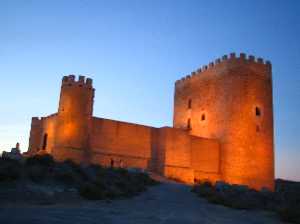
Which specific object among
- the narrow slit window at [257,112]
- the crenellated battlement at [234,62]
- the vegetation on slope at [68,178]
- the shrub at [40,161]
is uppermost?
the crenellated battlement at [234,62]

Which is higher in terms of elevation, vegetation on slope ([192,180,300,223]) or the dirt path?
vegetation on slope ([192,180,300,223])

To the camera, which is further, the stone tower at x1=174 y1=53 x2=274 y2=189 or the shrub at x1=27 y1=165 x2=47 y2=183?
the stone tower at x1=174 y1=53 x2=274 y2=189

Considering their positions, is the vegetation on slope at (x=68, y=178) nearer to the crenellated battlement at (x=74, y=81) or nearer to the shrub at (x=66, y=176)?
the shrub at (x=66, y=176)

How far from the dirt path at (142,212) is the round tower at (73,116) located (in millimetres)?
9152

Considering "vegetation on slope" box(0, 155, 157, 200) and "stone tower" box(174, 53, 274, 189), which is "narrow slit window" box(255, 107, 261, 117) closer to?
"stone tower" box(174, 53, 274, 189)

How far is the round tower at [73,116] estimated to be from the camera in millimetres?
23094

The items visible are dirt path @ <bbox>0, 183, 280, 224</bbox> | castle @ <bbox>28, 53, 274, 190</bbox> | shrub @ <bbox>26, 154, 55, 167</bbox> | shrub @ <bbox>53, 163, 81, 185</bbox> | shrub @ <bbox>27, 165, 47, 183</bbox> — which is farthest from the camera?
castle @ <bbox>28, 53, 274, 190</bbox>

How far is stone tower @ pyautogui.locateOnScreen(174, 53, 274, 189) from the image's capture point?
28.1 meters

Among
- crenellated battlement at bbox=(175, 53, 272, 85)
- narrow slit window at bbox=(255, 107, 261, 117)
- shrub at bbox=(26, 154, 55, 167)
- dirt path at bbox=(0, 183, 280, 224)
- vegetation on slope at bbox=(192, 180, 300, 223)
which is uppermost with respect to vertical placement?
crenellated battlement at bbox=(175, 53, 272, 85)

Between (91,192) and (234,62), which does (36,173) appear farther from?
(234,62)

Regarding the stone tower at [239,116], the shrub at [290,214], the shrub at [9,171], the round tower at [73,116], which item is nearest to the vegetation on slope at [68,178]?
the shrub at [9,171]

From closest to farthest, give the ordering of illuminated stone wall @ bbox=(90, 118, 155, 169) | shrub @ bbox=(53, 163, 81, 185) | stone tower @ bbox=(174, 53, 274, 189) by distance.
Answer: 1. shrub @ bbox=(53, 163, 81, 185)
2. illuminated stone wall @ bbox=(90, 118, 155, 169)
3. stone tower @ bbox=(174, 53, 274, 189)

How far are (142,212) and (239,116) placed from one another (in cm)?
1920

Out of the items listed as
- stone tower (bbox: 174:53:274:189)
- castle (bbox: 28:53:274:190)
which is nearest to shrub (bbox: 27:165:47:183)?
castle (bbox: 28:53:274:190)
